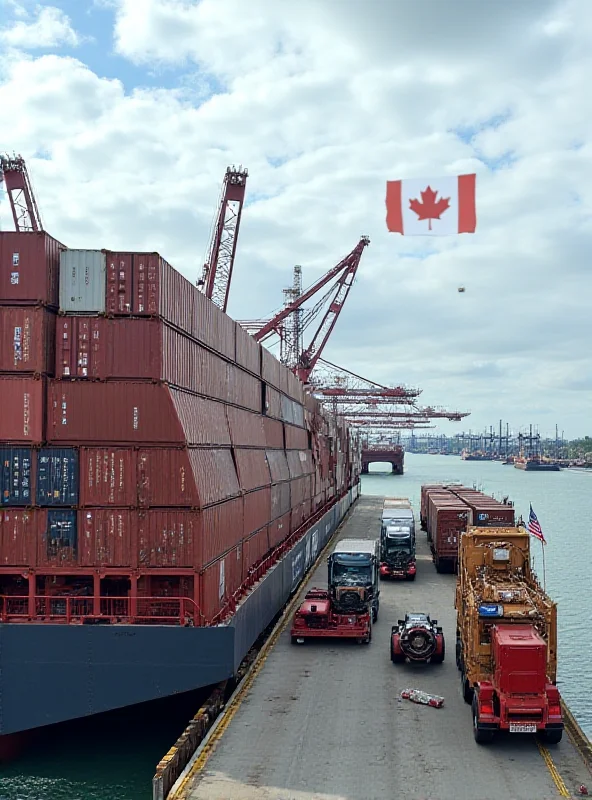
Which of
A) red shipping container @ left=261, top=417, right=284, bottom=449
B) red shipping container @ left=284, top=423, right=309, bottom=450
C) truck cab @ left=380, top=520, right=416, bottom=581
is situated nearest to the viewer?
red shipping container @ left=261, top=417, right=284, bottom=449

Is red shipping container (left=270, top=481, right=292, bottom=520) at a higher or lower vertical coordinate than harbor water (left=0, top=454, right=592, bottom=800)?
higher

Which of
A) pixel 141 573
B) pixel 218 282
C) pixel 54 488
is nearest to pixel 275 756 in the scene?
pixel 141 573

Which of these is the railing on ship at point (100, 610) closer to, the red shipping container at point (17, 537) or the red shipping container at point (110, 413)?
the red shipping container at point (17, 537)

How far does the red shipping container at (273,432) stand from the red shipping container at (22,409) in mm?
15732

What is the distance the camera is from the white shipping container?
68.4ft

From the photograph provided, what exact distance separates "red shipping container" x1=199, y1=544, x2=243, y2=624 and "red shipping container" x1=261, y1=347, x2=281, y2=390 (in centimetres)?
1137

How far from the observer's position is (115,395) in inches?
813

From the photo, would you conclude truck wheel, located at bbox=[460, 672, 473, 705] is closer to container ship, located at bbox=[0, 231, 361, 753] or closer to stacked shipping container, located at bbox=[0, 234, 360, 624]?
container ship, located at bbox=[0, 231, 361, 753]

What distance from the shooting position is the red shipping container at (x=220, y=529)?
20.8 m

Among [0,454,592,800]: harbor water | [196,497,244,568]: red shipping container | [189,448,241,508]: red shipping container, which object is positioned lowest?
[0,454,592,800]: harbor water

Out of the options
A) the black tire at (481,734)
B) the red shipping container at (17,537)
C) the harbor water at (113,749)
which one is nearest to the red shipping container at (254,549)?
the harbor water at (113,749)

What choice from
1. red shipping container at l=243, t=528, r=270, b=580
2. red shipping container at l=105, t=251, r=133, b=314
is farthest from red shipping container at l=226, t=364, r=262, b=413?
red shipping container at l=105, t=251, r=133, b=314

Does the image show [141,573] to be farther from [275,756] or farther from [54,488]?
[275,756]

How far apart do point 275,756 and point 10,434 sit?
10273 mm
